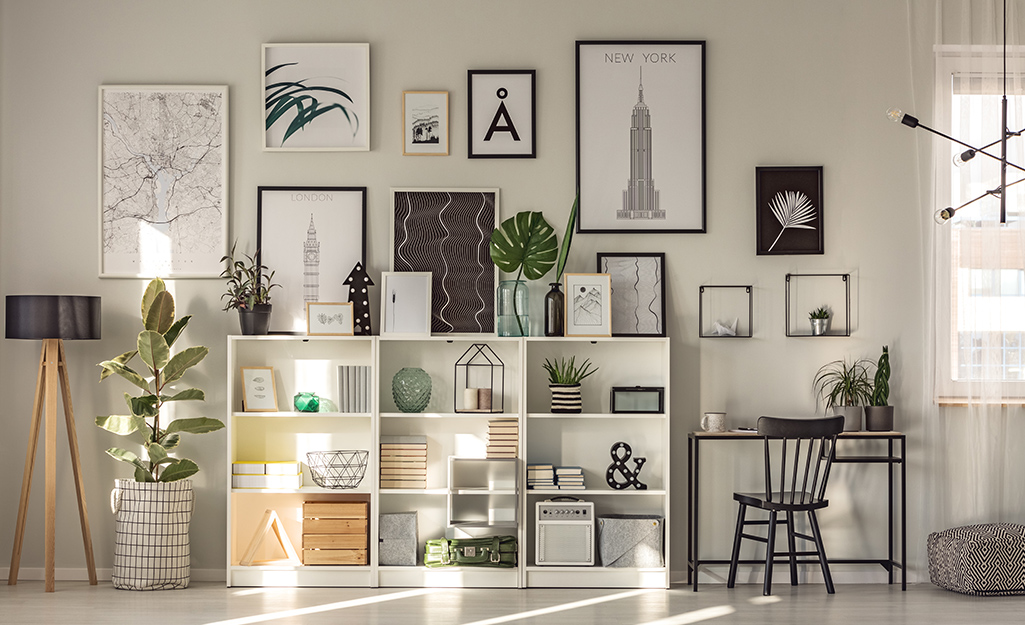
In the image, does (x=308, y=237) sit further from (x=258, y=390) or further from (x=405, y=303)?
(x=258, y=390)

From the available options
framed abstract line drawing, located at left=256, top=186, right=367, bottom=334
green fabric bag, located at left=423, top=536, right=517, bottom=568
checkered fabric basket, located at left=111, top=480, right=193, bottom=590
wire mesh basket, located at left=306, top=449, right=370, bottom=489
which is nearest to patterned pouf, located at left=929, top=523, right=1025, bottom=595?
green fabric bag, located at left=423, top=536, right=517, bottom=568

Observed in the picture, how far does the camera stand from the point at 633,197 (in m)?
4.26

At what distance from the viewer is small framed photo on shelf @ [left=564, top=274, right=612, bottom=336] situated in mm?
4059

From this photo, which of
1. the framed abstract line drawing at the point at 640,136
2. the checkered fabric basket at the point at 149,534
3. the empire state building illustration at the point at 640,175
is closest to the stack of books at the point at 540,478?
the framed abstract line drawing at the point at 640,136

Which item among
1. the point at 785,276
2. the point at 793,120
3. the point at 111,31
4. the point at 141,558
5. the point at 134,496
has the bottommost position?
the point at 141,558

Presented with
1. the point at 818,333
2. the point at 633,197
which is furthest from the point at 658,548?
the point at 633,197

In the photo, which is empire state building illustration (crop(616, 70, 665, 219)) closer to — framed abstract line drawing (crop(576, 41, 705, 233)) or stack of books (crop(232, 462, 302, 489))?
framed abstract line drawing (crop(576, 41, 705, 233))

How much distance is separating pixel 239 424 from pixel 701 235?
2628 millimetres

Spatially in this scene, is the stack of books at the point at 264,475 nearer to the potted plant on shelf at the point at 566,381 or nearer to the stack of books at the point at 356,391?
the stack of books at the point at 356,391

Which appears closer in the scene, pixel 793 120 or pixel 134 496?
pixel 134 496

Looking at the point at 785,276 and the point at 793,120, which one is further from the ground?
the point at 793,120

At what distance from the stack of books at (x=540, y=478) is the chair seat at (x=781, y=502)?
924 mm

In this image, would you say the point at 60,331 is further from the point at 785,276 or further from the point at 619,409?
the point at 785,276

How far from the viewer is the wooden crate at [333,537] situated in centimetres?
400
